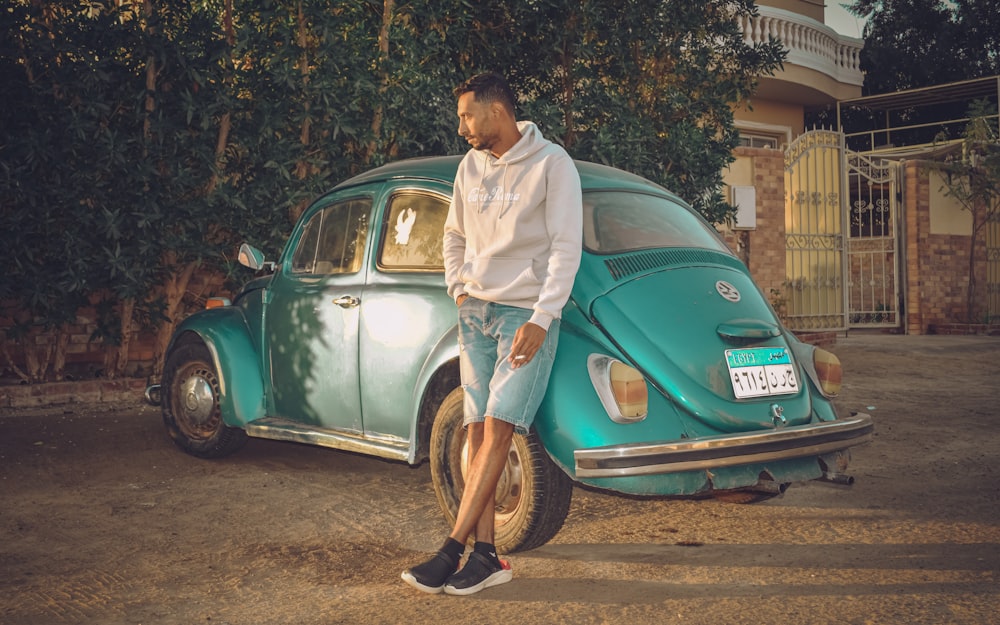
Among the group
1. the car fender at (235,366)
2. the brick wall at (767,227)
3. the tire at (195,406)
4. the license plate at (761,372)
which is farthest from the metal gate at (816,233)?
the license plate at (761,372)

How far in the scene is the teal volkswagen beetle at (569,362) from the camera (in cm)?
410

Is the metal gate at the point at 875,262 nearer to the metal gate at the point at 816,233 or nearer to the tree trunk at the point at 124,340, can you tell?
the metal gate at the point at 816,233

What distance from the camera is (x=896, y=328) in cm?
1839

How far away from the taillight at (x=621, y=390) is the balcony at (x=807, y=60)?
16.2m

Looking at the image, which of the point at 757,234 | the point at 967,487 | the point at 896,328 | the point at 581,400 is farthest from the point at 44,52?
the point at 896,328

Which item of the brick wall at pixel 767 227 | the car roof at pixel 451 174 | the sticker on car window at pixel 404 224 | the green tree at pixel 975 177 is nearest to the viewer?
the car roof at pixel 451 174

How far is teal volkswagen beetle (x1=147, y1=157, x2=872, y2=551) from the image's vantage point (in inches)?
161

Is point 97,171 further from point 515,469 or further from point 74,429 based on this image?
point 515,469

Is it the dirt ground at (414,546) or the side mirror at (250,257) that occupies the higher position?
the side mirror at (250,257)

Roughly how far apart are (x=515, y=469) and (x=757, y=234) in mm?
11486

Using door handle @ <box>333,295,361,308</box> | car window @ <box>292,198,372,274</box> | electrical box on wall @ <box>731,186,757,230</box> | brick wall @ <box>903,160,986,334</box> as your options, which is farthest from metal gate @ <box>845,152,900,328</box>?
door handle @ <box>333,295,361,308</box>

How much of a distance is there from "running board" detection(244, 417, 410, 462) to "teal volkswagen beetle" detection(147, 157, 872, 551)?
11mm

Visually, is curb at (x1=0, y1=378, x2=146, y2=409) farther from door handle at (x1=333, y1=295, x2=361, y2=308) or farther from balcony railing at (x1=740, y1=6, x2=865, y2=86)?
balcony railing at (x1=740, y1=6, x2=865, y2=86)

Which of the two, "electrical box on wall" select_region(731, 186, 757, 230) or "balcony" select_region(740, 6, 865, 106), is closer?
"electrical box on wall" select_region(731, 186, 757, 230)
